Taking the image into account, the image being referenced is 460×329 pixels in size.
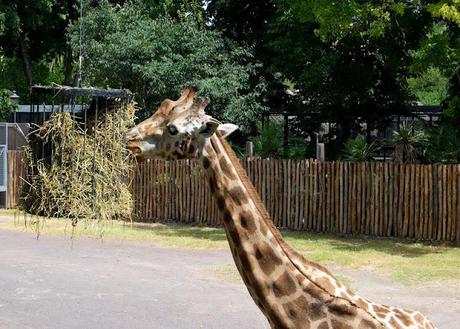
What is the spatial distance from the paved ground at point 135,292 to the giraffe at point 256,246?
471 centimetres

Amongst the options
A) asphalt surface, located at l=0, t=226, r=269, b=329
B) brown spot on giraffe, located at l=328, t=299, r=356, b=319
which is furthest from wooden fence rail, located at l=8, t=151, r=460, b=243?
brown spot on giraffe, located at l=328, t=299, r=356, b=319

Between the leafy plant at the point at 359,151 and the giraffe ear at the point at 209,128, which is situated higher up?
the leafy plant at the point at 359,151

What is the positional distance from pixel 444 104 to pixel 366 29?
3319mm

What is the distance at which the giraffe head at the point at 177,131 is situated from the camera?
5.00 m

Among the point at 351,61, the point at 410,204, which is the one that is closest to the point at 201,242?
the point at 410,204

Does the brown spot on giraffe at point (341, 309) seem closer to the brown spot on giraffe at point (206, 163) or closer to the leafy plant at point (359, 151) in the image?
the brown spot on giraffe at point (206, 163)

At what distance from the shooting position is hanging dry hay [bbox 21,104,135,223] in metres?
6.04

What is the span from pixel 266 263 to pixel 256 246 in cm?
12

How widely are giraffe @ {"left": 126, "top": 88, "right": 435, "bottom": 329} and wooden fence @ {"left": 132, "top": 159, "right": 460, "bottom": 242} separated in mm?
11944

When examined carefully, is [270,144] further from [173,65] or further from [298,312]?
[298,312]

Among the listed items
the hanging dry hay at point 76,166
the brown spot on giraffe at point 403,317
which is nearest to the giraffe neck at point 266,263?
the brown spot on giraffe at point 403,317

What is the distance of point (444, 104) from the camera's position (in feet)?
70.6

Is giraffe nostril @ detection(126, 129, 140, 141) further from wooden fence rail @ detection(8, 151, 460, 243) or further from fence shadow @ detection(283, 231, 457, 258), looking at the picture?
fence shadow @ detection(283, 231, 457, 258)

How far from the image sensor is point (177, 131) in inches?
197
